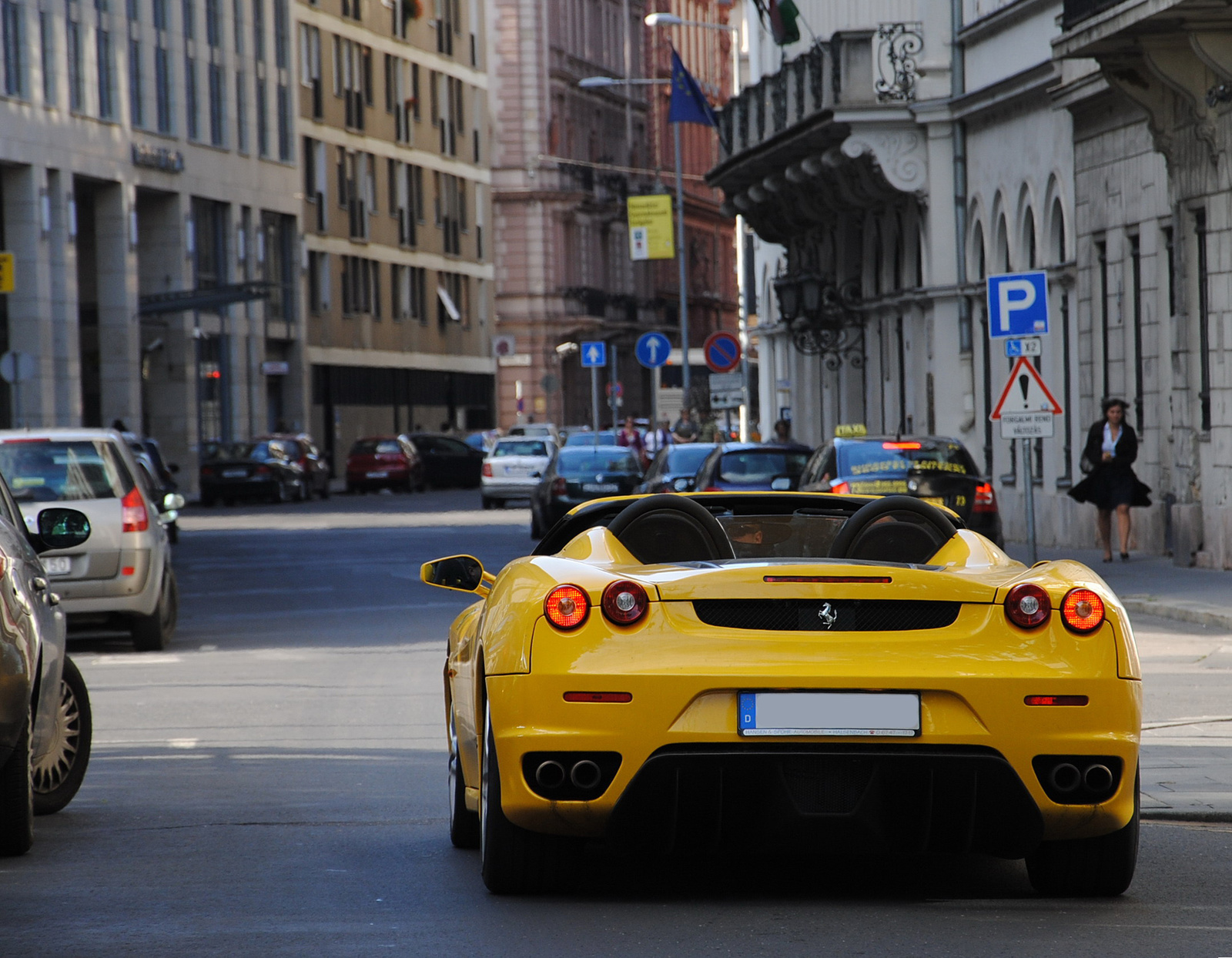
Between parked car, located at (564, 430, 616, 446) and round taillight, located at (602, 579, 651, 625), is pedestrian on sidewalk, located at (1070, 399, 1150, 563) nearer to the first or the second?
round taillight, located at (602, 579, 651, 625)

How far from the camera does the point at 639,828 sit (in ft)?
22.2

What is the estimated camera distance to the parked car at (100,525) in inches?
716

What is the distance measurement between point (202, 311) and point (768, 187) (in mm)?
28046

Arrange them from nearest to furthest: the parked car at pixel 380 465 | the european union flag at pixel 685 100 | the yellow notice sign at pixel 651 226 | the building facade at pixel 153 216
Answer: the european union flag at pixel 685 100, the building facade at pixel 153 216, the yellow notice sign at pixel 651 226, the parked car at pixel 380 465

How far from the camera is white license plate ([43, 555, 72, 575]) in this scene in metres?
18.2

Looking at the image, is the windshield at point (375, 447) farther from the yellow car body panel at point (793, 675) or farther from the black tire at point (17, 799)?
the yellow car body panel at point (793, 675)

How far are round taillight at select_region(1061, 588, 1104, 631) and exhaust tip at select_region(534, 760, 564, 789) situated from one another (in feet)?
4.69

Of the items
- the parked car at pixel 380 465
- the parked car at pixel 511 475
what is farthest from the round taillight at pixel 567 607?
the parked car at pixel 380 465

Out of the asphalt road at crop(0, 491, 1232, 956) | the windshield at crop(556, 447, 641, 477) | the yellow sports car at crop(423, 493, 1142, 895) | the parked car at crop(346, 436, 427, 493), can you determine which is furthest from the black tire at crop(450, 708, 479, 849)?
the parked car at crop(346, 436, 427, 493)

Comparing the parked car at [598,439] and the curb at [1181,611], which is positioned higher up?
the parked car at [598,439]

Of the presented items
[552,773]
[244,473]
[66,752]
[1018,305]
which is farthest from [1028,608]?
[244,473]

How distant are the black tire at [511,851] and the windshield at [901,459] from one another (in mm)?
15947

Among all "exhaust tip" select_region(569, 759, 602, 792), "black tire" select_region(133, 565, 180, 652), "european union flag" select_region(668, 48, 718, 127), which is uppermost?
"european union flag" select_region(668, 48, 718, 127)

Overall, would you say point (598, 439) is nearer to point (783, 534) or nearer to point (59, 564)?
point (59, 564)
